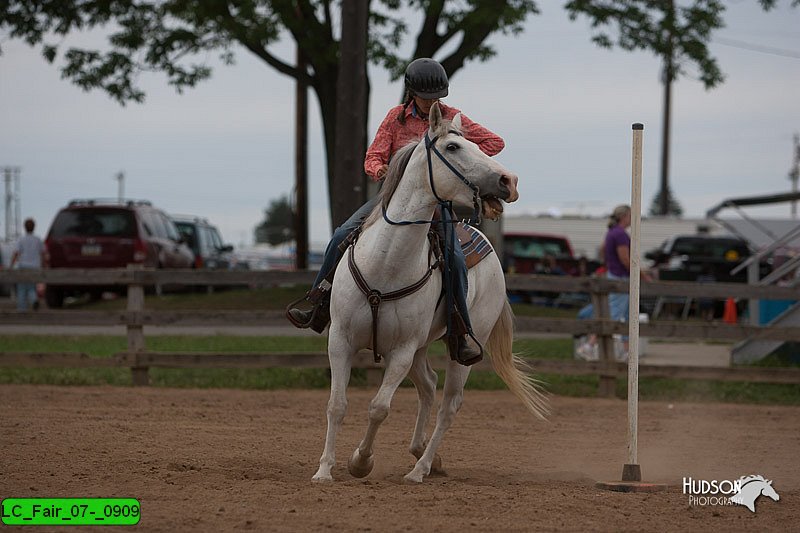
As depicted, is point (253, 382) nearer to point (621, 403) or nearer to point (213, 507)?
point (621, 403)

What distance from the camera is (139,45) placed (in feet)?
70.3

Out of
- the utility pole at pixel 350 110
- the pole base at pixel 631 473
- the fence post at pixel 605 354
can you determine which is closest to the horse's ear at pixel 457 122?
the pole base at pixel 631 473

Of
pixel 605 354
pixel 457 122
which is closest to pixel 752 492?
pixel 457 122

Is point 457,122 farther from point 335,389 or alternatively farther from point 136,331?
point 136,331

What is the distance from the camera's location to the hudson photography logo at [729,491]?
6.59 metres

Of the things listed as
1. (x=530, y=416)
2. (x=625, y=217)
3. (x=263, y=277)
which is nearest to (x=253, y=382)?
(x=263, y=277)

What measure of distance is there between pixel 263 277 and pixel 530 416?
154 inches

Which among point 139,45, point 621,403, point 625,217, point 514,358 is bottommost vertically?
point 621,403

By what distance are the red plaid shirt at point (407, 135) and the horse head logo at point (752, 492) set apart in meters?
2.72

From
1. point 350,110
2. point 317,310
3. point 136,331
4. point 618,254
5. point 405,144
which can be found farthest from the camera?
point 618,254

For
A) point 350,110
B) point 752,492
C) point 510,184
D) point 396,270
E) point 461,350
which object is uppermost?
point 350,110

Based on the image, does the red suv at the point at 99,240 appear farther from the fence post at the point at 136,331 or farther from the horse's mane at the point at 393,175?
the horse's mane at the point at 393,175

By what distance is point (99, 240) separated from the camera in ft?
73.8

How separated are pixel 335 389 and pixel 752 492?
8.56ft
